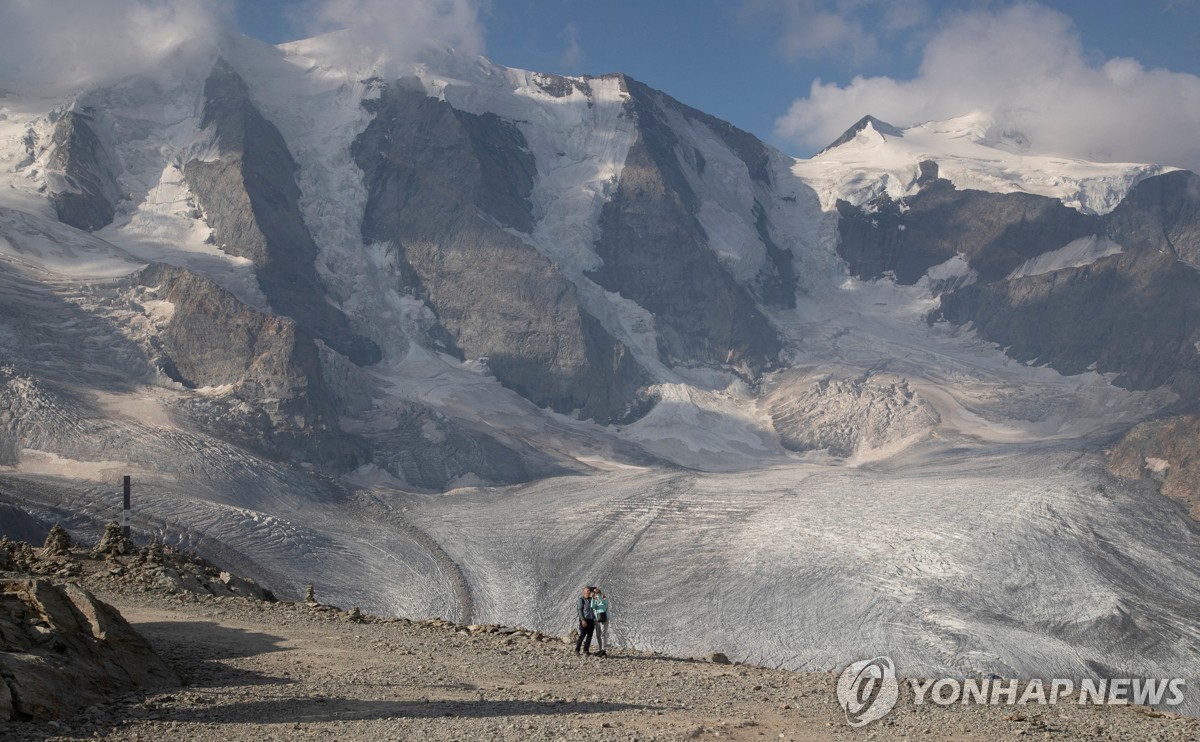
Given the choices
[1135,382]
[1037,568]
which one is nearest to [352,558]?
[1037,568]

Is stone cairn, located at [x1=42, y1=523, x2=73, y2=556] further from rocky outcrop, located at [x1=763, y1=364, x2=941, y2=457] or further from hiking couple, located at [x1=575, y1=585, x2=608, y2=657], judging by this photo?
rocky outcrop, located at [x1=763, y1=364, x2=941, y2=457]

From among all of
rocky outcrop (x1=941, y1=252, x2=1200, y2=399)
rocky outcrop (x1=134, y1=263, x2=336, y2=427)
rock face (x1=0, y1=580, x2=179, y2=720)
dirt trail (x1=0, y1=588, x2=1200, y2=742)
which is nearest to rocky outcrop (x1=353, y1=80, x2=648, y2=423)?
rocky outcrop (x1=134, y1=263, x2=336, y2=427)

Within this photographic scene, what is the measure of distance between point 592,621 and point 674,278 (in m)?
167

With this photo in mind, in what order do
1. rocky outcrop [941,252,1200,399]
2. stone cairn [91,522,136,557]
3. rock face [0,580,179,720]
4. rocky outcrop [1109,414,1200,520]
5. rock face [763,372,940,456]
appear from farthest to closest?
1. rocky outcrop [941,252,1200,399]
2. rock face [763,372,940,456]
3. rocky outcrop [1109,414,1200,520]
4. stone cairn [91,522,136,557]
5. rock face [0,580,179,720]

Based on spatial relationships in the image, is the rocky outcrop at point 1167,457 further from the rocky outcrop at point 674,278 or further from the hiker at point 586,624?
the hiker at point 586,624

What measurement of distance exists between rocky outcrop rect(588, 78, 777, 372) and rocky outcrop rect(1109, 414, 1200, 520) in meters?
66.5

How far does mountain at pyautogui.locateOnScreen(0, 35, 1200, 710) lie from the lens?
76500mm

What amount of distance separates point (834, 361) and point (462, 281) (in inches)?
2102

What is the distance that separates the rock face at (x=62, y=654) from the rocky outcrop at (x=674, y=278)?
15887cm

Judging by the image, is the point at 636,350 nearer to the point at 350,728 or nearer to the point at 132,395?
the point at 132,395

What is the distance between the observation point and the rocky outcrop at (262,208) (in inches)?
5950

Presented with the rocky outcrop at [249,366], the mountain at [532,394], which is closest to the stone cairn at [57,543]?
the mountain at [532,394]

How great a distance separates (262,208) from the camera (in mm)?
157750

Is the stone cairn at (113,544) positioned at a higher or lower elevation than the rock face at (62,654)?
higher
